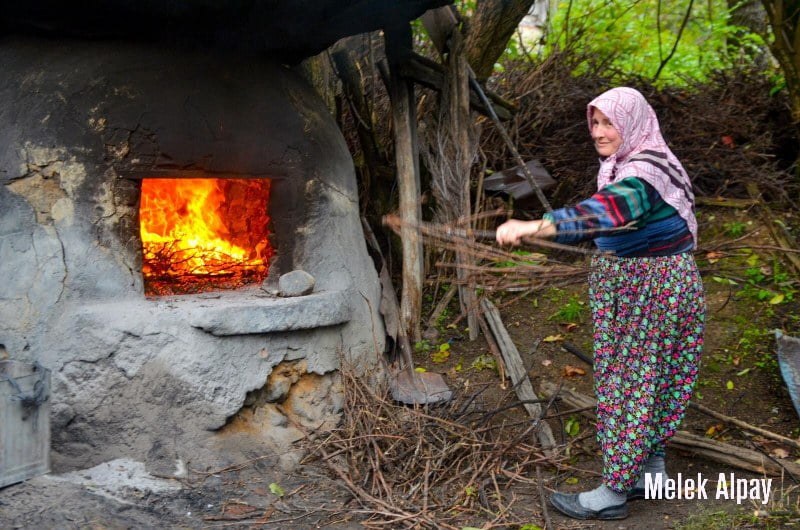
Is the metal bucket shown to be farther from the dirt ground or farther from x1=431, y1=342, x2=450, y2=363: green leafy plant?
x1=431, y1=342, x2=450, y2=363: green leafy plant

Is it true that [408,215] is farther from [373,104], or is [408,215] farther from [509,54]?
[509,54]

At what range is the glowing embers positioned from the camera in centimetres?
448

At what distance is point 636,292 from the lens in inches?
124

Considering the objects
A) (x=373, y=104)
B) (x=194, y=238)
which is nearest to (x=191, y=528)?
(x=194, y=238)

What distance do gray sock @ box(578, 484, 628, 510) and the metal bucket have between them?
7.84 ft

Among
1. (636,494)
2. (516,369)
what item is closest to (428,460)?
(636,494)

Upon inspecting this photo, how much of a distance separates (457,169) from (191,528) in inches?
115

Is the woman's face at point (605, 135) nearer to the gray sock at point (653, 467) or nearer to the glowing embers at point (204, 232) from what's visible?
the gray sock at point (653, 467)

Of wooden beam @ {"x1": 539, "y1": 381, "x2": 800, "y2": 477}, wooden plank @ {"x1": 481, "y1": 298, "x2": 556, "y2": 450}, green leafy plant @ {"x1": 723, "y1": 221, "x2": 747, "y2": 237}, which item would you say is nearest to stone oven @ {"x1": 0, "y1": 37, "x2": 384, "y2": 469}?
wooden plank @ {"x1": 481, "y1": 298, "x2": 556, "y2": 450}

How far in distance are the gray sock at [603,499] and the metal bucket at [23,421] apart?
7.84ft

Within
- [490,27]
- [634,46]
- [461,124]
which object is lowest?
[461,124]

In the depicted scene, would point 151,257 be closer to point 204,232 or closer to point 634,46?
point 204,232

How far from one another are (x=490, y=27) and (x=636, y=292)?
3125mm

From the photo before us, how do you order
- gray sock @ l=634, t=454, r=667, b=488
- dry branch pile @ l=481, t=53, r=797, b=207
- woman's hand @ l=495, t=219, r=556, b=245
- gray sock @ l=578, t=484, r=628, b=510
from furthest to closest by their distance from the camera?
dry branch pile @ l=481, t=53, r=797, b=207 < gray sock @ l=634, t=454, r=667, b=488 < gray sock @ l=578, t=484, r=628, b=510 < woman's hand @ l=495, t=219, r=556, b=245
